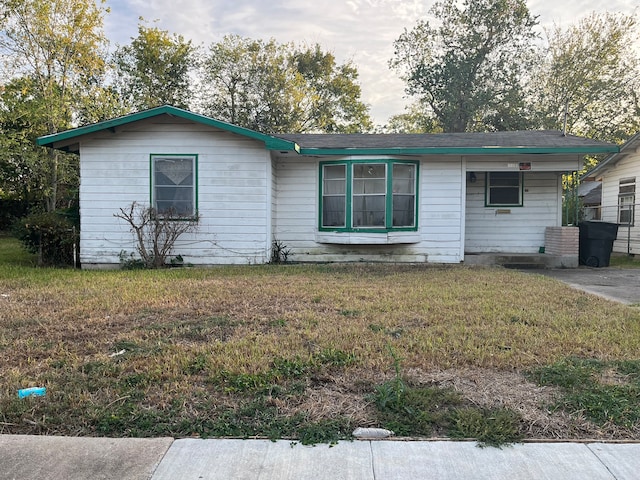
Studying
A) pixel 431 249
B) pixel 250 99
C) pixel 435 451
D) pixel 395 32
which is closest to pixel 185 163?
pixel 431 249

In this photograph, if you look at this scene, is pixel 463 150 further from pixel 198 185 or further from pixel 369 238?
pixel 198 185

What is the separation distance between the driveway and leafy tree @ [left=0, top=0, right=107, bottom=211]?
16365mm

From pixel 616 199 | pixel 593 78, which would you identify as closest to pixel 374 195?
pixel 616 199

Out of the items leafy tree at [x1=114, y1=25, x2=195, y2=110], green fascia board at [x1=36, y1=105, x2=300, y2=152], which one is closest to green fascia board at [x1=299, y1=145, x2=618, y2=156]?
green fascia board at [x1=36, y1=105, x2=300, y2=152]

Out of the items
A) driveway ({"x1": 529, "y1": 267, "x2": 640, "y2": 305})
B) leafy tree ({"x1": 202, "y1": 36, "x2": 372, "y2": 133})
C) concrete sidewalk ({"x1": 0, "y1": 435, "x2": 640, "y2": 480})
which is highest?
leafy tree ({"x1": 202, "y1": 36, "x2": 372, "y2": 133})

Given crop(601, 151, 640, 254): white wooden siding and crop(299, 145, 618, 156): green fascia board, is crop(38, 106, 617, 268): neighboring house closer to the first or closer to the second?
crop(299, 145, 618, 156): green fascia board

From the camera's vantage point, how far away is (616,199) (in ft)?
51.0

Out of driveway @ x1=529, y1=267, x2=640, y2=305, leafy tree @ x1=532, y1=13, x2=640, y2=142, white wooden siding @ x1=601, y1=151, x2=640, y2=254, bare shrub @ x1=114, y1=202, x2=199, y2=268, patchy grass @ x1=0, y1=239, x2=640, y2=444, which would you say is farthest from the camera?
leafy tree @ x1=532, y1=13, x2=640, y2=142

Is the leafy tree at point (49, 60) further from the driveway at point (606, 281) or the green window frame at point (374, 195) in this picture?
the driveway at point (606, 281)

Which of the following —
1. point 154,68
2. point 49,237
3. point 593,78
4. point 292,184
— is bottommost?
point 49,237

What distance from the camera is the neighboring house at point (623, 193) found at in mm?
14133

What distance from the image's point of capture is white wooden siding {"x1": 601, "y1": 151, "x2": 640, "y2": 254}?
46.3 ft

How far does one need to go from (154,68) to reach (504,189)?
85.1ft

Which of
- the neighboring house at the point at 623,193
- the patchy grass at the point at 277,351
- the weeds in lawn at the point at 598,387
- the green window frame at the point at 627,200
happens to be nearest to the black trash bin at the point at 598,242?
the neighboring house at the point at 623,193
